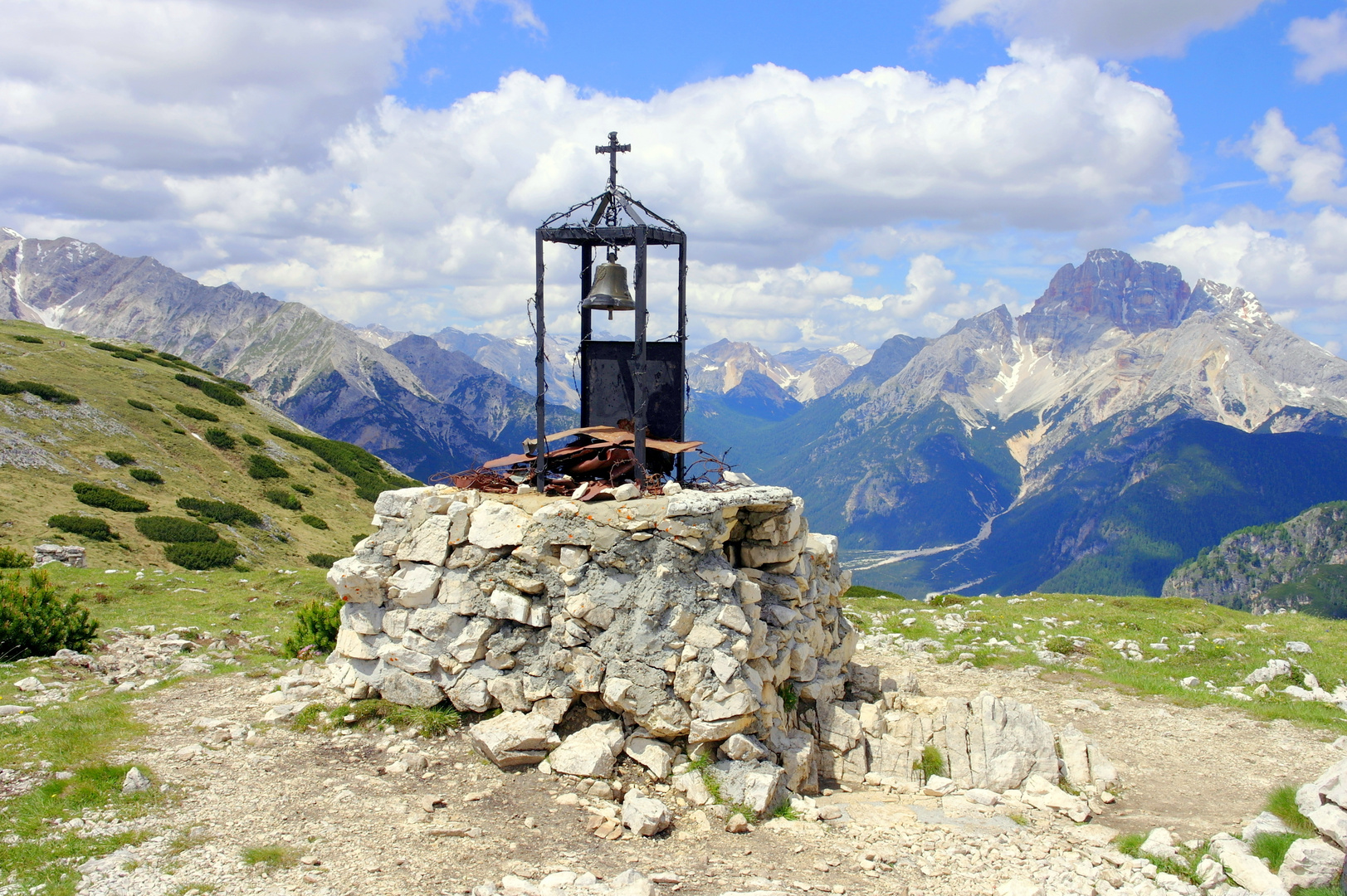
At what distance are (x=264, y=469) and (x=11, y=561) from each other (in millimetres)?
27878

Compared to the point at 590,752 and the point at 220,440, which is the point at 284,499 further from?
the point at 590,752

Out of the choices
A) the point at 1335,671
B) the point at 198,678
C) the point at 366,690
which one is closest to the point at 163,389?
the point at 198,678

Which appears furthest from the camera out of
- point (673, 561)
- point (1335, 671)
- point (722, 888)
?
point (1335, 671)

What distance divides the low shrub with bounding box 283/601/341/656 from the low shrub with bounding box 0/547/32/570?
14.1 meters

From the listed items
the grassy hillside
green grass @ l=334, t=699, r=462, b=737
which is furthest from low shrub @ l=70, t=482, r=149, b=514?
green grass @ l=334, t=699, r=462, b=737

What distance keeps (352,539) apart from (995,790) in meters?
42.3

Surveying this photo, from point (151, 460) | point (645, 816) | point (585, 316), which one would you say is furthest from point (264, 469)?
point (645, 816)

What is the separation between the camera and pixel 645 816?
10375mm

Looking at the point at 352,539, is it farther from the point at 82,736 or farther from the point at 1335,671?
the point at 1335,671

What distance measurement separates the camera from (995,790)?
1350 cm

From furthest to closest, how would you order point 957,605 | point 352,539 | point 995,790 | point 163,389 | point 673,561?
point 163,389 → point 352,539 → point 957,605 → point 995,790 → point 673,561

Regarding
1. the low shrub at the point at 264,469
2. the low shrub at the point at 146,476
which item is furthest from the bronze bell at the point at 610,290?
the low shrub at the point at 264,469

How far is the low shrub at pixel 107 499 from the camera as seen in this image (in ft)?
119

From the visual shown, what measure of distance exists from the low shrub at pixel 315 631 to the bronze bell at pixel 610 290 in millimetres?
9423
